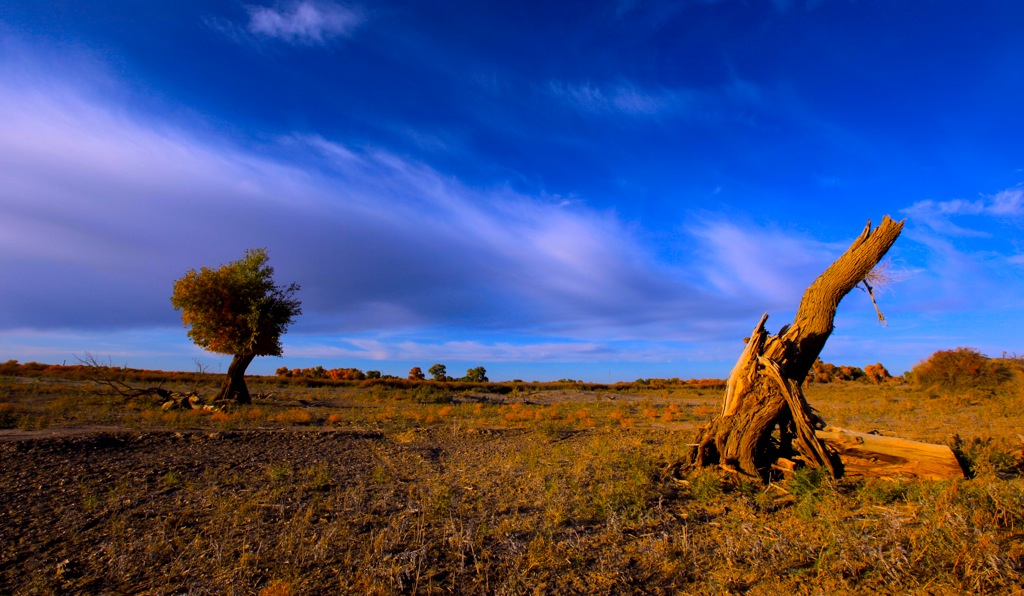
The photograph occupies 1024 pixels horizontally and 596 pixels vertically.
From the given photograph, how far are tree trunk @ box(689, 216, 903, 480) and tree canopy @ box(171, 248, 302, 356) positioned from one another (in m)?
23.6

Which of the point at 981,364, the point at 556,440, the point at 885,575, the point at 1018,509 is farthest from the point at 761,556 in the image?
the point at 981,364

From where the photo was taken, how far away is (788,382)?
845 centimetres

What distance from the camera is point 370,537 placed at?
240 inches

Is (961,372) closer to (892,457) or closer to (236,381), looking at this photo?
(892,457)

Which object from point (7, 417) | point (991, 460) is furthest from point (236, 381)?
point (991, 460)

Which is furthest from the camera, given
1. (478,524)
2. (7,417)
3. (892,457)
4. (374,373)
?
(374,373)

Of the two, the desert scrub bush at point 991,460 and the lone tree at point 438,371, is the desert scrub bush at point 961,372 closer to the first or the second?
the desert scrub bush at point 991,460

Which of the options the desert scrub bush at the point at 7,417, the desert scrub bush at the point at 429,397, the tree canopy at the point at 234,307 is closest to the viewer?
the desert scrub bush at the point at 7,417

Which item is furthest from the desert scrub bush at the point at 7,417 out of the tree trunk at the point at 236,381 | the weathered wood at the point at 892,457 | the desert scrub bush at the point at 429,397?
the weathered wood at the point at 892,457

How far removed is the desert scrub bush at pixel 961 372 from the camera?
1146 inches

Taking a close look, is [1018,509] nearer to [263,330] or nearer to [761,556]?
[761,556]

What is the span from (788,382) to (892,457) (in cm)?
217

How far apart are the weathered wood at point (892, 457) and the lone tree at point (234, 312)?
25168 millimetres

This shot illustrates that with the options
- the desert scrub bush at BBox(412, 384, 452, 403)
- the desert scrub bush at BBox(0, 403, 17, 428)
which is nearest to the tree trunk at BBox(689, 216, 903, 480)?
the desert scrub bush at BBox(0, 403, 17, 428)
